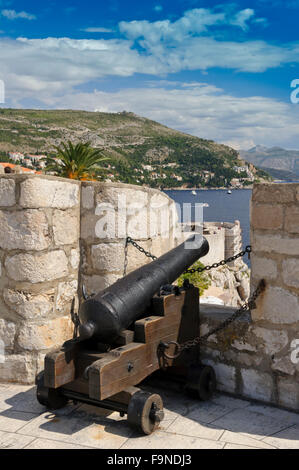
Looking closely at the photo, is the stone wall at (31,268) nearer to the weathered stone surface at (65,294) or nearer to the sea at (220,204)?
the weathered stone surface at (65,294)

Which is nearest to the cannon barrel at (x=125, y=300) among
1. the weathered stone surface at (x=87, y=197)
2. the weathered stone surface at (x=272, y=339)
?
the weathered stone surface at (x=272, y=339)

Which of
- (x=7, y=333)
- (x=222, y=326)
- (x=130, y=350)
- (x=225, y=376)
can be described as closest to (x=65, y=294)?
(x=7, y=333)

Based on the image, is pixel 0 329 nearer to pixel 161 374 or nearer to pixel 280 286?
pixel 161 374

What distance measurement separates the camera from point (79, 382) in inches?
115

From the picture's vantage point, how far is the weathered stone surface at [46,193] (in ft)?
11.1

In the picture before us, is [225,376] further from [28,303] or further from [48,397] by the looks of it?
[28,303]

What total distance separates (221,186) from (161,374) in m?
113

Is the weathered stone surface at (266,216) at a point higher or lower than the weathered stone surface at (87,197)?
lower

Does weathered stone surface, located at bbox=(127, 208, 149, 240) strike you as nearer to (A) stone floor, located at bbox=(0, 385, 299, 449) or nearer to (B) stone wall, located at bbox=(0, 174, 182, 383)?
(B) stone wall, located at bbox=(0, 174, 182, 383)

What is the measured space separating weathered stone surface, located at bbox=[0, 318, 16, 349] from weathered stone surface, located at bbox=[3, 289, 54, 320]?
14 cm

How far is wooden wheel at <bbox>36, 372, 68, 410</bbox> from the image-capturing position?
9.96 feet

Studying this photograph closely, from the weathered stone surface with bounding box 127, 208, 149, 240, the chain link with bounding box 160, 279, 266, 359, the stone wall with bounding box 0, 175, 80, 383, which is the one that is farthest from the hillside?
the chain link with bounding box 160, 279, 266, 359

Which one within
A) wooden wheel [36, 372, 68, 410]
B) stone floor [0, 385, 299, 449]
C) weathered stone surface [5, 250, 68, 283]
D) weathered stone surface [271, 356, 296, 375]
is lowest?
stone floor [0, 385, 299, 449]

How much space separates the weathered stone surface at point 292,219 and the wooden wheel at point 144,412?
138cm
